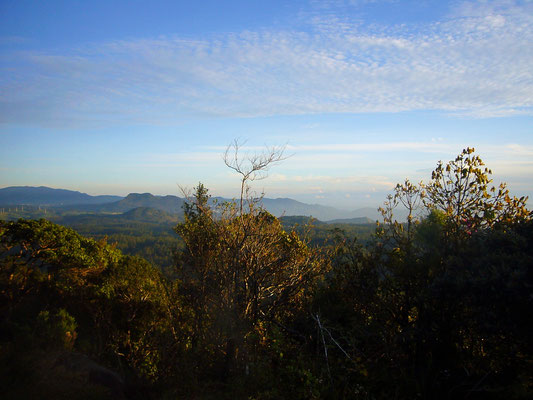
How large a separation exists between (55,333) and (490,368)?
398 inches

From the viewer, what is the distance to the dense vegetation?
5.12m

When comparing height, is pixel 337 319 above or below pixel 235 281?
below

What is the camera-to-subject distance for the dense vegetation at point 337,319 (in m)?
5.12

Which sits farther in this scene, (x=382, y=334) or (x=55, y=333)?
(x=55, y=333)

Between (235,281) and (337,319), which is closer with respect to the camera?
(235,281)

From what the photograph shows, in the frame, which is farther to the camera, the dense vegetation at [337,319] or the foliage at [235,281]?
the foliage at [235,281]

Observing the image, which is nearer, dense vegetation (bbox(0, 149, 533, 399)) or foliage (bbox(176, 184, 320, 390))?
dense vegetation (bbox(0, 149, 533, 399))

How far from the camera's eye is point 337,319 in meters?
8.26

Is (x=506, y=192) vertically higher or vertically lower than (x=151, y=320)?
higher

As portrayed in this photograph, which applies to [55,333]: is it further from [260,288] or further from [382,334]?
[382,334]

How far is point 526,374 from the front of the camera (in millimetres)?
4664

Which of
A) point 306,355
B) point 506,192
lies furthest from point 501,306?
point 306,355

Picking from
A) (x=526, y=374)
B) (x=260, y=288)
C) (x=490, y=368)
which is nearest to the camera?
(x=526, y=374)

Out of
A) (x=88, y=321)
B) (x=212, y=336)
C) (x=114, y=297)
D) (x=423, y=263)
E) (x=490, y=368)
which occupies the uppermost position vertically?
(x=423, y=263)
